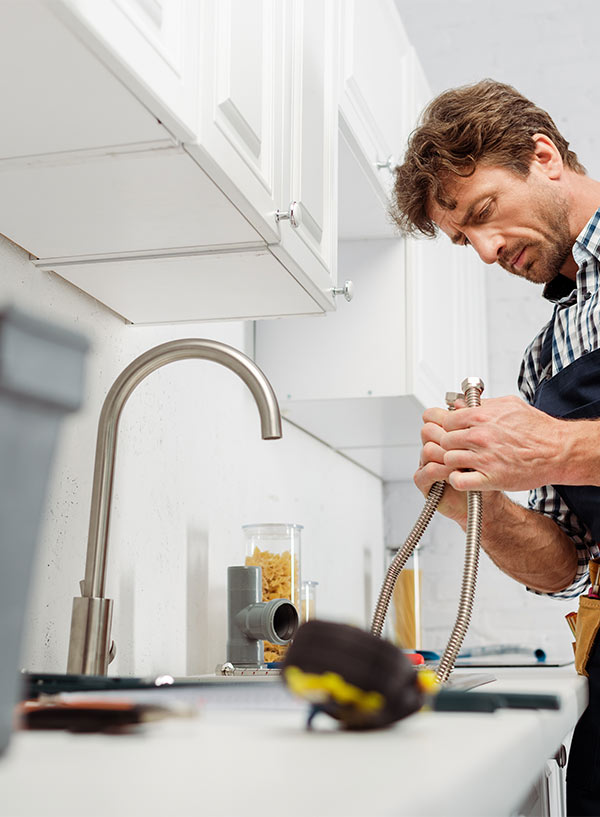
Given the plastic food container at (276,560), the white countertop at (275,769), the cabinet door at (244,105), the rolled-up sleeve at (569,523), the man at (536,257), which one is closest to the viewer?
the white countertop at (275,769)

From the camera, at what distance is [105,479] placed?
1.14 m

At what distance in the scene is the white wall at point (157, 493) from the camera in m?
1.24

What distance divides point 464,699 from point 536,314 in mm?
2712

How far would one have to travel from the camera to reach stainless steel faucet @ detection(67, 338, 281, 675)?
108 cm

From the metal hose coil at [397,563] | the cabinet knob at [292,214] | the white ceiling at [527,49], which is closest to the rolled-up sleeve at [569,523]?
the metal hose coil at [397,563]

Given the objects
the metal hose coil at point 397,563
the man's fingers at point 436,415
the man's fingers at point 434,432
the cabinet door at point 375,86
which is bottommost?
the metal hose coil at point 397,563

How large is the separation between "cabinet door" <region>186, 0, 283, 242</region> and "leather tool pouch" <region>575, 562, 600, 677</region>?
0.68 meters

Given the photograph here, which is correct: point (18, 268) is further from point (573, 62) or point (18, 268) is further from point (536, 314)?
point (573, 62)

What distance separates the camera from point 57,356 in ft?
1.51

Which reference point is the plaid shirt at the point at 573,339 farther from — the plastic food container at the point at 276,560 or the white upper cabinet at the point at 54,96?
the white upper cabinet at the point at 54,96

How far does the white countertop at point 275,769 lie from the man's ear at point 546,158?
1.18 metres

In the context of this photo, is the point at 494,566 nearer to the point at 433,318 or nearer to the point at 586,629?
the point at 433,318

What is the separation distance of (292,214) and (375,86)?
0.83m

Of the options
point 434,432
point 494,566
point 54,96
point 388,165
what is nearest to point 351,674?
point 54,96
